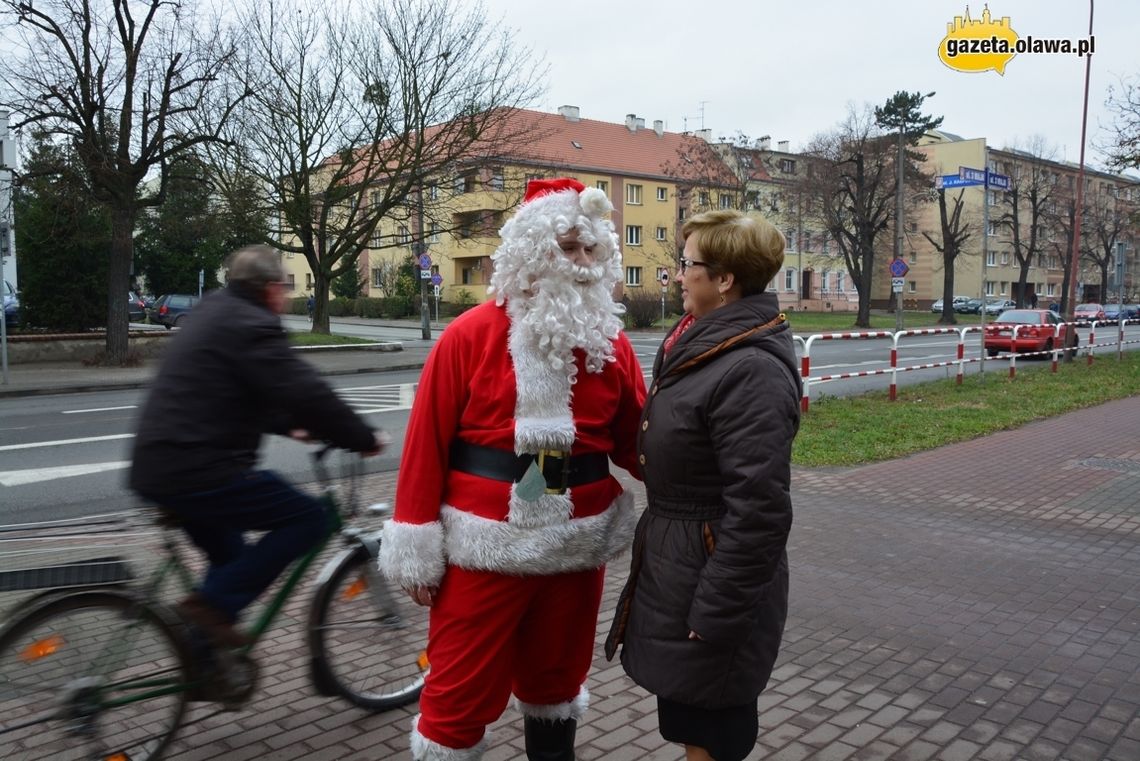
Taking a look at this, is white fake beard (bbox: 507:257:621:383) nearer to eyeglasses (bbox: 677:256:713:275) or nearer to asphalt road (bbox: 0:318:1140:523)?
eyeglasses (bbox: 677:256:713:275)

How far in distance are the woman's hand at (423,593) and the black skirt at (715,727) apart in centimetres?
68

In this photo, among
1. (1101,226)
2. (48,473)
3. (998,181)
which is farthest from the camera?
(1101,226)

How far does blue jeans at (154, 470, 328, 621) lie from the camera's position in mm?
3102

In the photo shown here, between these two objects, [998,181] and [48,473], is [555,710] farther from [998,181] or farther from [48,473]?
[998,181]

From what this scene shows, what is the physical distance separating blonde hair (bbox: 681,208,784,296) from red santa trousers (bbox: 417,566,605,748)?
3.15 feet

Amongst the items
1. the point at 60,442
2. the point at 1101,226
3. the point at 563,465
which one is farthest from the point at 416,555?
the point at 1101,226

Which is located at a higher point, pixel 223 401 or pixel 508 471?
pixel 223 401

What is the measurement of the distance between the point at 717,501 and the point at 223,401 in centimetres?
168

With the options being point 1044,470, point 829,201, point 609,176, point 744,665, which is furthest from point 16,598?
point 609,176

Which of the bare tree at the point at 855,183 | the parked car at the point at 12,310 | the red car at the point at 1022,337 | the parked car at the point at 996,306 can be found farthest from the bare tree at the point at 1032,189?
the parked car at the point at 12,310

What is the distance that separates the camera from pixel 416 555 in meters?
2.54

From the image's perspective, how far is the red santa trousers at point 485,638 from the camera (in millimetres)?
2510

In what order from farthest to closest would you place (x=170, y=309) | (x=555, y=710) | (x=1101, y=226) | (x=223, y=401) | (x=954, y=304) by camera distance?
(x=954, y=304) → (x=1101, y=226) → (x=170, y=309) → (x=223, y=401) → (x=555, y=710)

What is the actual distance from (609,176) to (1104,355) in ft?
126
